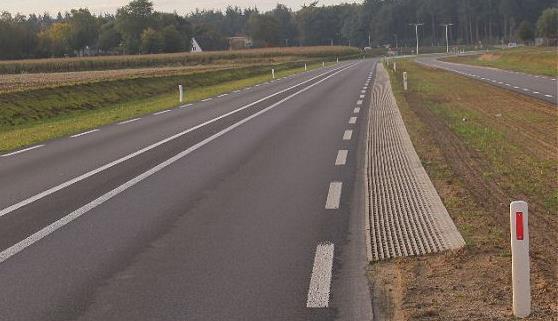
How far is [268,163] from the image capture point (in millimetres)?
12055

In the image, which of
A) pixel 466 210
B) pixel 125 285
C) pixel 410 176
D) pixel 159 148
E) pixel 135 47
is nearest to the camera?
pixel 125 285

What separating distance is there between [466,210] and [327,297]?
3303 mm

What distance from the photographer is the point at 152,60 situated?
345ft

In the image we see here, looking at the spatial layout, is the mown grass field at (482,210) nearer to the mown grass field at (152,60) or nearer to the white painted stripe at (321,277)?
the white painted stripe at (321,277)

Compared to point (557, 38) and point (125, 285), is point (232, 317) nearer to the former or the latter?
point (125, 285)

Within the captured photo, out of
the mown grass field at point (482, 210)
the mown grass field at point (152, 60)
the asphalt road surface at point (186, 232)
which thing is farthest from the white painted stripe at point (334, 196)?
the mown grass field at point (152, 60)

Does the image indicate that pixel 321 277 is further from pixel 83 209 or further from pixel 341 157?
pixel 341 157

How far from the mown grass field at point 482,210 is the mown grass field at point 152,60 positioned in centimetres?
7307

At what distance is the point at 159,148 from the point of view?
14.6 m

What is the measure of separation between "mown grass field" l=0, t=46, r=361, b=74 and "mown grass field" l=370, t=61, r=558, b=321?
240 feet

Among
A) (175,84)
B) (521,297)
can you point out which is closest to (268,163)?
(521,297)

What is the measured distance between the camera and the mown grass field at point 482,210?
514cm

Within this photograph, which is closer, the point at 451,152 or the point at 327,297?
the point at 327,297

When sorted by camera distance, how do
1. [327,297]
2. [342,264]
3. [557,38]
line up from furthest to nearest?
[557,38] < [342,264] < [327,297]
